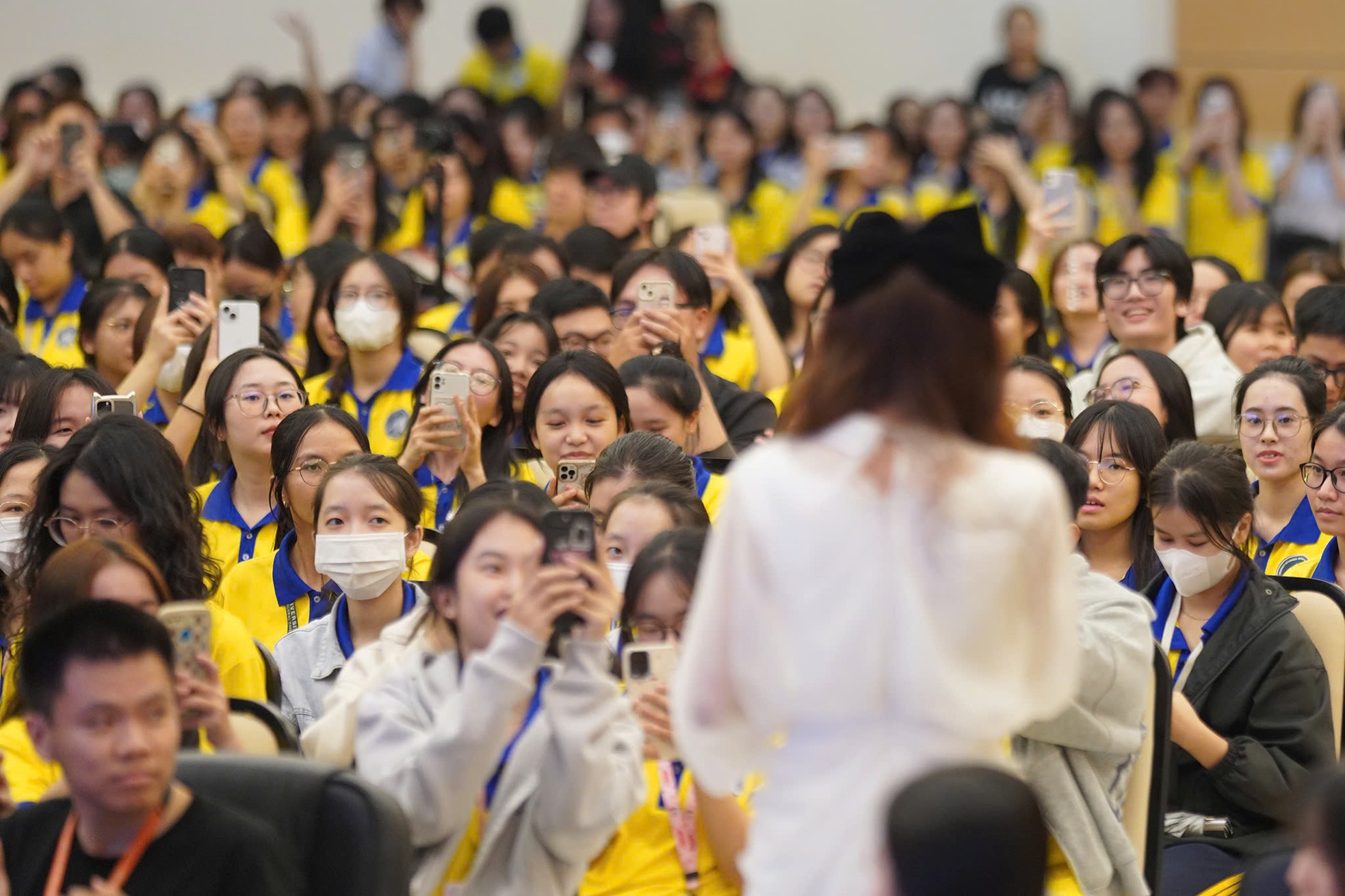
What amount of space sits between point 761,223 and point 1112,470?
5424mm

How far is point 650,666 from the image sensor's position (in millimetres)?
2703

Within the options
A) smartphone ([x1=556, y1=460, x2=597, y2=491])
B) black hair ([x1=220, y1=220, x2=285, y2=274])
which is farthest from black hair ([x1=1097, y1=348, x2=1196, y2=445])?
black hair ([x1=220, y1=220, x2=285, y2=274])

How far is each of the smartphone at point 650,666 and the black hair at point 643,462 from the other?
1029 millimetres

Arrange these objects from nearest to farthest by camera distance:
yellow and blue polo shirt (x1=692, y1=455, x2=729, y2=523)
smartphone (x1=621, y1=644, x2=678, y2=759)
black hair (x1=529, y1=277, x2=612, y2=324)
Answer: smartphone (x1=621, y1=644, x2=678, y2=759), yellow and blue polo shirt (x1=692, y1=455, x2=729, y2=523), black hair (x1=529, y1=277, x2=612, y2=324)

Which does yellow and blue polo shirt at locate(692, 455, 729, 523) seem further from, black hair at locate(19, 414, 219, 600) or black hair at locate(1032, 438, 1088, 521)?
black hair at locate(19, 414, 219, 600)

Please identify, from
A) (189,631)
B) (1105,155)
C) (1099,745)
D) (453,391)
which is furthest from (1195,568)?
(1105,155)

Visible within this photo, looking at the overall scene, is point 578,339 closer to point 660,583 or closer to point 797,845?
point 660,583

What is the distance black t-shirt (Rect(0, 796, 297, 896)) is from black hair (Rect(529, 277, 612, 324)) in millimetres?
2961

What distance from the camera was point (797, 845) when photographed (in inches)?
76.4

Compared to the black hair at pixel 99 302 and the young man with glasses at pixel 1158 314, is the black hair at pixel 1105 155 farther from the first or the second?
the black hair at pixel 99 302

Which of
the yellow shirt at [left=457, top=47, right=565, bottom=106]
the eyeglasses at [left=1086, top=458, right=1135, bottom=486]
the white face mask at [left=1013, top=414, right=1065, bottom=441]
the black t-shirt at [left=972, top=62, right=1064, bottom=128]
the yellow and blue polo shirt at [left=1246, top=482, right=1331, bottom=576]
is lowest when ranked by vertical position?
the yellow and blue polo shirt at [left=1246, top=482, right=1331, bottom=576]

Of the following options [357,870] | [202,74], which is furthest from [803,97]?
[357,870]

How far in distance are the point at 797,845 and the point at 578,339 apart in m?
3.31

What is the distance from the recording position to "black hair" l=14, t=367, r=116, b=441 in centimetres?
422
